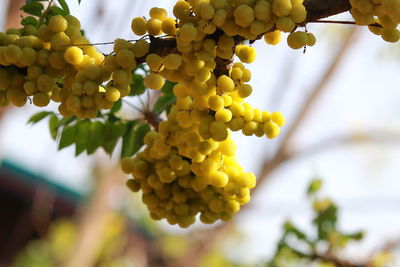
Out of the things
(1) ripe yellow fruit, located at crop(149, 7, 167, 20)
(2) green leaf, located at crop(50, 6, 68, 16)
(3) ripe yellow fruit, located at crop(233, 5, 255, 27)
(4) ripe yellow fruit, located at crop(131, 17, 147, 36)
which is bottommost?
(3) ripe yellow fruit, located at crop(233, 5, 255, 27)

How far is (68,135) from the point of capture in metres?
0.89

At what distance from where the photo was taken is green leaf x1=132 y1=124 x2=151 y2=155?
854mm

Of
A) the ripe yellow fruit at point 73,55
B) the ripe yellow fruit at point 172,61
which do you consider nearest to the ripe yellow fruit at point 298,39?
the ripe yellow fruit at point 172,61

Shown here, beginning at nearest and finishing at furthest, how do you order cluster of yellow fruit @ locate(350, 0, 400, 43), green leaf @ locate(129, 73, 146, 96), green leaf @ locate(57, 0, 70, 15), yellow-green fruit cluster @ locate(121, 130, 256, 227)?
cluster of yellow fruit @ locate(350, 0, 400, 43)
yellow-green fruit cluster @ locate(121, 130, 256, 227)
green leaf @ locate(57, 0, 70, 15)
green leaf @ locate(129, 73, 146, 96)

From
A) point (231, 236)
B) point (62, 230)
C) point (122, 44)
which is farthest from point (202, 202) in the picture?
point (231, 236)

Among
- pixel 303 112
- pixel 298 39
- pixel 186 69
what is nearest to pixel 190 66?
pixel 186 69

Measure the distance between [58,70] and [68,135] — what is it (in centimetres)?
34

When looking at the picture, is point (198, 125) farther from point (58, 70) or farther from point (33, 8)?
point (33, 8)

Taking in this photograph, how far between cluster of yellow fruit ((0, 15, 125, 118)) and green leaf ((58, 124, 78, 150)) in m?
0.30

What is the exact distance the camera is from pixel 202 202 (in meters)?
0.69

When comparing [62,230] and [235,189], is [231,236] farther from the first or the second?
[235,189]

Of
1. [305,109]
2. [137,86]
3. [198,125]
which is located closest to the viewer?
[198,125]

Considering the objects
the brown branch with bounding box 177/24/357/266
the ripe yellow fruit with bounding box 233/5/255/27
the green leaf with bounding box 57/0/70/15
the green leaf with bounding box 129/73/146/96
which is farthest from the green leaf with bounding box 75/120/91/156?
the brown branch with bounding box 177/24/357/266

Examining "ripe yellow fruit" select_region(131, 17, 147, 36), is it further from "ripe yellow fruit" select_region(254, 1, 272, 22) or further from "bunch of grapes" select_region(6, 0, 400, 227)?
"ripe yellow fruit" select_region(254, 1, 272, 22)
